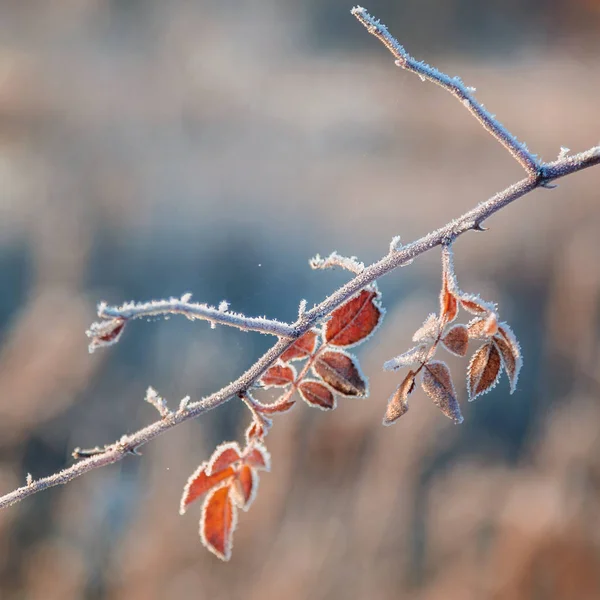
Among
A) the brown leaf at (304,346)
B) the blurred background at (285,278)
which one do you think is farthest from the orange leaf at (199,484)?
the blurred background at (285,278)

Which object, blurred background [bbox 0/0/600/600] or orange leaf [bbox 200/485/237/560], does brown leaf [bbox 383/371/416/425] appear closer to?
orange leaf [bbox 200/485/237/560]

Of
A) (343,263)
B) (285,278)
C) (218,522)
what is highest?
(285,278)

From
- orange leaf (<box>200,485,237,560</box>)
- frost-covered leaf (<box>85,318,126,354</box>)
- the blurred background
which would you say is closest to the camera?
frost-covered leaf (<box>85,318,126,354</box>)

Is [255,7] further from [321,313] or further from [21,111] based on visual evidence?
[321,313]

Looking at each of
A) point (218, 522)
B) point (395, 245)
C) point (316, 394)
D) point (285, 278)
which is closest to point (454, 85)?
point (395, 245)

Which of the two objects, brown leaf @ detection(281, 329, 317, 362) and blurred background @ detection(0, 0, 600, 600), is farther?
blurred background @ detection(0, 0, 600, 600)

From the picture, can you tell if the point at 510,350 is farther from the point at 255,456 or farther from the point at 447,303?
the point at 255,456

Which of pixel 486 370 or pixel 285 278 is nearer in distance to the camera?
pixel 486 370

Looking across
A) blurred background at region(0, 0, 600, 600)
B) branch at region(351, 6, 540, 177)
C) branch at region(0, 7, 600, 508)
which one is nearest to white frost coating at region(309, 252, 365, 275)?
branch at region(0, 7, 600, 508)
